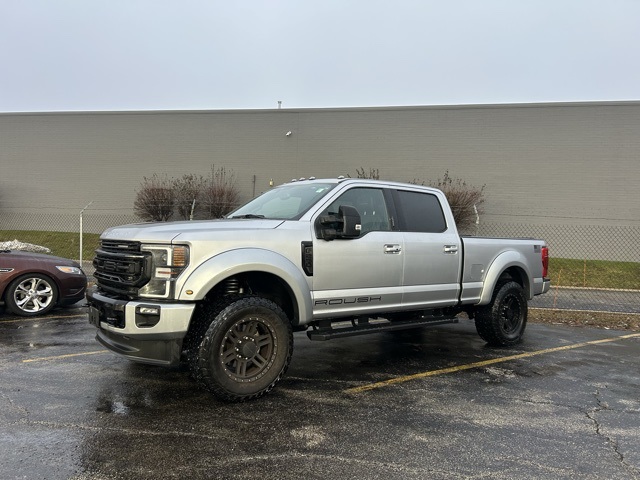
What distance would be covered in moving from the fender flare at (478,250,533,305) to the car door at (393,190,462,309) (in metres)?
0.60

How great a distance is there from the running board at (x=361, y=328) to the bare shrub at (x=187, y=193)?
1583 centimetres

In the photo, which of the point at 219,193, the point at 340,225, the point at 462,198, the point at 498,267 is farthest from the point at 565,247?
the point at 340,225

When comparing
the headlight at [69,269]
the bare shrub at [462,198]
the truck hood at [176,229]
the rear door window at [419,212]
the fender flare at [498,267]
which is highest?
the bare shrub at [462,198]

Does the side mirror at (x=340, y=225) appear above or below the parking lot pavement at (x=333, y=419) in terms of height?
above

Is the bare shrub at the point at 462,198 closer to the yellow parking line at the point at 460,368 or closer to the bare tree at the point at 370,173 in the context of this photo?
the bare tree at the point at 370,173

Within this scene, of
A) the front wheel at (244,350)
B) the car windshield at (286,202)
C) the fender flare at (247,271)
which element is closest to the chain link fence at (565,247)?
the car windshield at (286,202)

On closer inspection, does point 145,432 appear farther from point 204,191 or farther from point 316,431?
point 204,191

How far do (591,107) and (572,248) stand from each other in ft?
18.5

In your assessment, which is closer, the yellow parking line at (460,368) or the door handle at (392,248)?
the yellow parking line at (460,368)

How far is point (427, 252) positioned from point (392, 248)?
0.63m

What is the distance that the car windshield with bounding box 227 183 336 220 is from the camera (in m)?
5.20

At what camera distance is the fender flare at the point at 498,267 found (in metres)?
6.71

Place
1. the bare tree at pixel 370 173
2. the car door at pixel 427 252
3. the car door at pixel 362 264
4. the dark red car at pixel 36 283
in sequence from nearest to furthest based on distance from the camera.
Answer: the car door at pixel 362 264, the car door at pixel 427 252, the dark red car at pixel 36 283, the bare tree at pixel 370 173

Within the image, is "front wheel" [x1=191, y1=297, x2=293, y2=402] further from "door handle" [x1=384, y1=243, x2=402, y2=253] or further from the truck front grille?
"door handle" [x1=384, y1=243, x2=402, y2=253]
